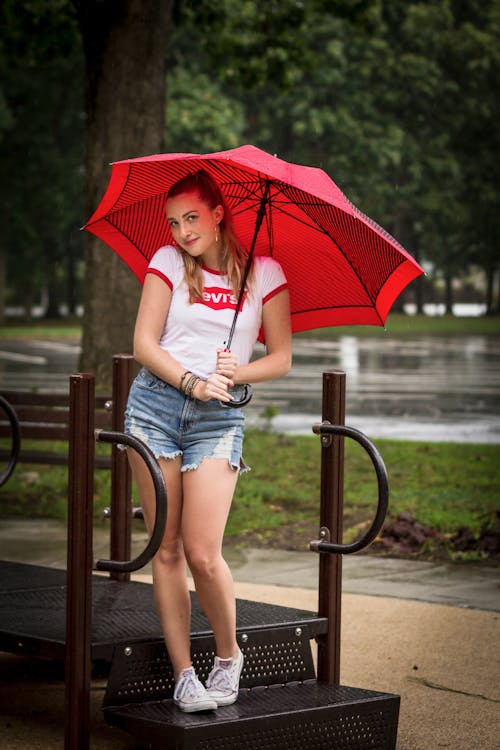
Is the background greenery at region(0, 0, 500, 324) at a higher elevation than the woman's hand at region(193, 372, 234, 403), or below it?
higher

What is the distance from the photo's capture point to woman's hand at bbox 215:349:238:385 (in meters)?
3.76

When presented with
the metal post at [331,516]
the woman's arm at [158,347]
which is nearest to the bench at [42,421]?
the metal post at [331,516]

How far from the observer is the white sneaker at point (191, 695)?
12.5 feet

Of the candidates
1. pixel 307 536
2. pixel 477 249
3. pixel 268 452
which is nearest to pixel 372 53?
pixel 477 249

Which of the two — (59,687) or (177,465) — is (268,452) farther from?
(177,465)

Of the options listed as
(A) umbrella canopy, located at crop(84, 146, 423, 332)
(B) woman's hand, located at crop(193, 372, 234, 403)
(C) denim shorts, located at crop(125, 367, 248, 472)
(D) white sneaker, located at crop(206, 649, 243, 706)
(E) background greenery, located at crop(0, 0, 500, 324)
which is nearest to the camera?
(B) woman's hand, located at crop(193, 372, 234, 403)

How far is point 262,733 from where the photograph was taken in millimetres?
3826

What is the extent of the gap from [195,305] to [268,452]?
7.41m

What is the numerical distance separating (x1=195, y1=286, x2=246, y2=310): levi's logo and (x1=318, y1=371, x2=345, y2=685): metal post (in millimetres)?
582

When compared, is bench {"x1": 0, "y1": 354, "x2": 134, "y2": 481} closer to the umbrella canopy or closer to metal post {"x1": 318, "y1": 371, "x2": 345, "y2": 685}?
the umbrella canopy

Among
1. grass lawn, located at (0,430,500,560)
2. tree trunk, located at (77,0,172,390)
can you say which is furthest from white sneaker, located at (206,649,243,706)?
tree trunk, located at (77,0,172,390)

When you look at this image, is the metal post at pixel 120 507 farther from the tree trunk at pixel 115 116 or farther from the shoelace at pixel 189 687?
the tree trunk at pixel 115 116

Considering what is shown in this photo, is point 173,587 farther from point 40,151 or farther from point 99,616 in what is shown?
point 40,151

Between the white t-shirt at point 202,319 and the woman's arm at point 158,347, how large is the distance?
0.03 m
